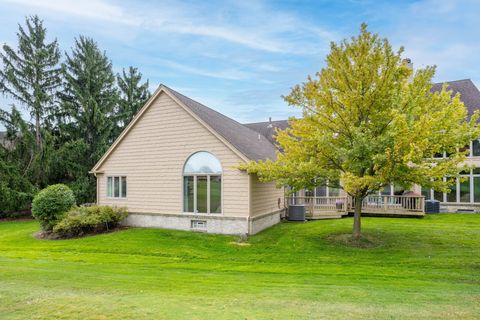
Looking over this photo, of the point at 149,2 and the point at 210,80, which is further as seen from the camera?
the point at 210,80

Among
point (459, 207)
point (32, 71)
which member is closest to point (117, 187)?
point (32, 71)

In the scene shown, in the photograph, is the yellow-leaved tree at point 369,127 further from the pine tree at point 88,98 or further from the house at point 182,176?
the pine tree at point 88,98

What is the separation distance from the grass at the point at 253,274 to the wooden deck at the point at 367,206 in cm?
213

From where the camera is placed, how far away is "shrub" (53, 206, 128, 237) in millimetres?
13883

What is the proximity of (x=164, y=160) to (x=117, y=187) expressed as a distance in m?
3.53

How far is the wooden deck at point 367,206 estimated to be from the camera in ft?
58.1

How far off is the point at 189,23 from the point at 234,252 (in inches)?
480

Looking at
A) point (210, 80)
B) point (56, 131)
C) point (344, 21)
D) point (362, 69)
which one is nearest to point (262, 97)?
point (210, 80)

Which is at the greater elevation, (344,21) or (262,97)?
(262,97)

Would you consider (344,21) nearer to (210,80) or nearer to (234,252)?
(234,252)

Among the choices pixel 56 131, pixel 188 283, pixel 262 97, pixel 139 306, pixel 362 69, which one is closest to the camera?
pixel 139 306

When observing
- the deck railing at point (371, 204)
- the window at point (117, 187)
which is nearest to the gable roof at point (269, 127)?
the deck railing at point (371, 204)

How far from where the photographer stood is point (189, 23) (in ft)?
54.0

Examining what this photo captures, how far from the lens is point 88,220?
14.1 metres
